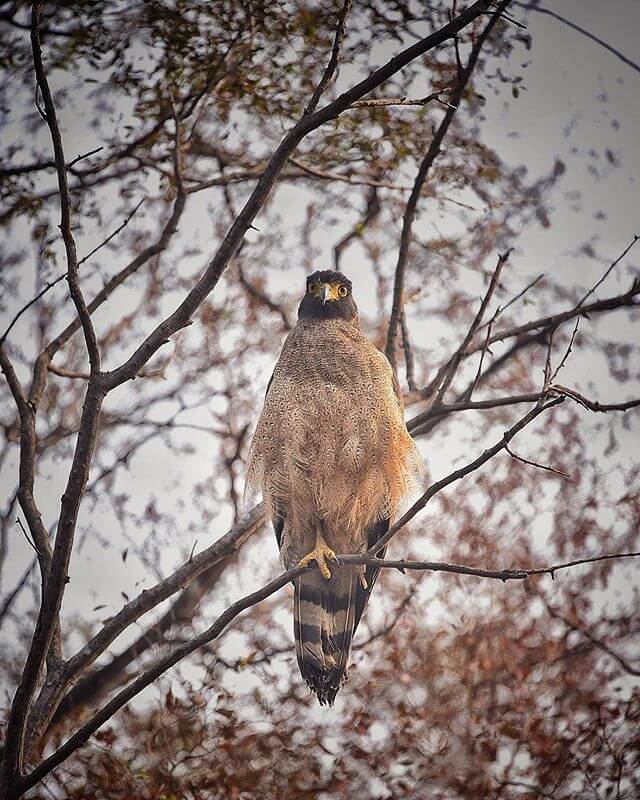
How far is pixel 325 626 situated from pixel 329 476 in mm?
873

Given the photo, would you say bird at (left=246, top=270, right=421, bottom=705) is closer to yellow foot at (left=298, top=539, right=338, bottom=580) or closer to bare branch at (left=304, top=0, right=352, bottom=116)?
yellow foot at (left=298, top=539, right=338, bottom=580)

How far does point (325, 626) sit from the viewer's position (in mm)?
4539

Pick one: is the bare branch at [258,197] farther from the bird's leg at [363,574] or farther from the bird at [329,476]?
the bird's leg at [363,574]

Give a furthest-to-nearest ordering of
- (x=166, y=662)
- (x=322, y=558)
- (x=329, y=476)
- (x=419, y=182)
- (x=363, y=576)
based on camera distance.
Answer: (x=419, y=182) → (x=363, y=576) → (x=329, y=476) → (x=322, y=558) → (x=166, y=662)

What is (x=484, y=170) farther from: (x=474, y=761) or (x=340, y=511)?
(x=474, y=761)

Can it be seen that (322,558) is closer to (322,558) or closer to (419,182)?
(322,558)

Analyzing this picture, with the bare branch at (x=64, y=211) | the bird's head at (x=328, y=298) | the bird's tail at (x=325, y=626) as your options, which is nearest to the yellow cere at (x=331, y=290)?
the bird's head at (x=328, y=298)

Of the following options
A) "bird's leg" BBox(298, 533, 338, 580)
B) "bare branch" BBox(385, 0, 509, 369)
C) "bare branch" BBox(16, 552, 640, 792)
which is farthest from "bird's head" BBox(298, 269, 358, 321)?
"bare branch" BBox(16, 552, 640, 792)

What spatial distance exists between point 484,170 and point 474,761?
455 cm

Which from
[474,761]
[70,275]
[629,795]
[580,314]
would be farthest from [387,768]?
[70,275]

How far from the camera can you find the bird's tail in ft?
14.0

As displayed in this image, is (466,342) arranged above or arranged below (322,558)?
above

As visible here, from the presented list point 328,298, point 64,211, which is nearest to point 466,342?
point 328,298

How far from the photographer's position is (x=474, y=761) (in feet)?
20.1
